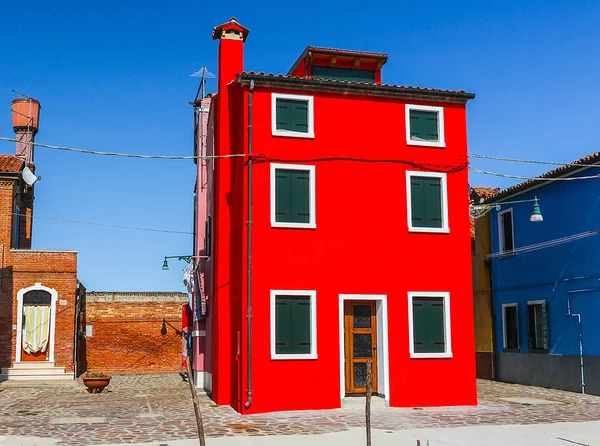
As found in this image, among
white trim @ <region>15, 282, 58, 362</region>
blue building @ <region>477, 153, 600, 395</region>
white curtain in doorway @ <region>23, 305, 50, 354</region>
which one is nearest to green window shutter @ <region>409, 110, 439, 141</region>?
blue building @ <region>477, 153, 600, 395</region>

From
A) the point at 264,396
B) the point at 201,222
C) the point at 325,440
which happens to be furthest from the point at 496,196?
the point at 325,440

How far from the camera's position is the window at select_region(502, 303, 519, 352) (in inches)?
973

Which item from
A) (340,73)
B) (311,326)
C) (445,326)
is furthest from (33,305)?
(445,326)

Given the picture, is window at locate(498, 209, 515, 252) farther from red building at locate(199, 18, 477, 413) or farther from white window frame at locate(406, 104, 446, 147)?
white window frame at locate(406, 104, 446, 147)

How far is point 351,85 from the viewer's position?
18031 mm

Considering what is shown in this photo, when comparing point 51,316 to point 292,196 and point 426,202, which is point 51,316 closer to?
point 292,196

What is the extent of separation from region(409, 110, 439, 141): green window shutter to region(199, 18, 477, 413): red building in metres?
0.04

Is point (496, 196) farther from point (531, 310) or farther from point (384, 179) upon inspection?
point (384, 179)

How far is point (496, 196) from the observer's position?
25.8 meters

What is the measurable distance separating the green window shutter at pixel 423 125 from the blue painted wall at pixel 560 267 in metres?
5.44

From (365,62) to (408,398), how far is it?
33.3ft

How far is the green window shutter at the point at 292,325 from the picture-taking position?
16.7m

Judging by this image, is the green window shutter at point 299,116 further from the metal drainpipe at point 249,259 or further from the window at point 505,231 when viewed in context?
the window at point 505,231

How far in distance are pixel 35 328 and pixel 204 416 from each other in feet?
45.1
